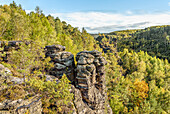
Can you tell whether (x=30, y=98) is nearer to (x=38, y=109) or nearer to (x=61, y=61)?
(x=38, y=109)

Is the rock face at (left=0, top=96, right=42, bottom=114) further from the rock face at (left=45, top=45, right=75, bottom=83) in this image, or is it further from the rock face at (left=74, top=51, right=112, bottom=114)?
the rock face at (left=74, top=51, right=112, bottom=114)

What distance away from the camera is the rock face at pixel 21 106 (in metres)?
11.5

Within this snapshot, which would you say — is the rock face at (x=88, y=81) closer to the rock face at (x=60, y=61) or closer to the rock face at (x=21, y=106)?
the rock face at (x=60, y=61)

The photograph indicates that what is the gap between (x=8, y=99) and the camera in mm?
12594

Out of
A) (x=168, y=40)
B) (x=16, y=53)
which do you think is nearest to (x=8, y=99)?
(x=16, y=53)

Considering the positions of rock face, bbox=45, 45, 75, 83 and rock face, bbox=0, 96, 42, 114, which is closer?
rock face, bbox=0, 96, 42, 114

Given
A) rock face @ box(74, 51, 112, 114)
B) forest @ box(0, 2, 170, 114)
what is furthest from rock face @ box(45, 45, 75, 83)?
rock face @ box(74, 51, 112, 114)

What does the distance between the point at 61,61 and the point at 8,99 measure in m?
18.3

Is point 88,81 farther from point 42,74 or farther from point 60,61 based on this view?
point 42,74

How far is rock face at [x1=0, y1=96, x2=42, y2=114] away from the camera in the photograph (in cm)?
1153

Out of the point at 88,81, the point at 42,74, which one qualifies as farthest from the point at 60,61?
the point at 88,81

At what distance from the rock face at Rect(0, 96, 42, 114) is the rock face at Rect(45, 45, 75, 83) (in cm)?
1514

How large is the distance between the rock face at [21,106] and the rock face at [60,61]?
1514 cm

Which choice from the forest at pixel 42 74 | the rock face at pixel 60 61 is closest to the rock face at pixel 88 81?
the rock face at pixel 60 61
